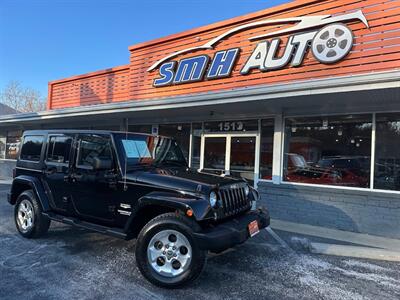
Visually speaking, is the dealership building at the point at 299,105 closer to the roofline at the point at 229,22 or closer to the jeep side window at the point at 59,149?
the roofline at the point at 229,22

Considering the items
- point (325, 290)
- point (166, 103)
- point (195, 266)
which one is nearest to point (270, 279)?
point (325, 290)

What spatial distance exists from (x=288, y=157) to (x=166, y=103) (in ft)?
11.1

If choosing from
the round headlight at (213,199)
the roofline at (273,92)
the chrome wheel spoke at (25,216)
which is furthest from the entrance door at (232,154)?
the round headlight at (213,199)

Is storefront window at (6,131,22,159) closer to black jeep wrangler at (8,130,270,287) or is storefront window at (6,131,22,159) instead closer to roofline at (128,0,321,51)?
roofline at (128,0,321,51)

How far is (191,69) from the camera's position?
32.5 ft

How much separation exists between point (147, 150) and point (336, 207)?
183 inches

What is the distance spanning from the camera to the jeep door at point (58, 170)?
5320 millimetres

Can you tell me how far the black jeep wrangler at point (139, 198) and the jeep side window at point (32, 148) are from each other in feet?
0.07

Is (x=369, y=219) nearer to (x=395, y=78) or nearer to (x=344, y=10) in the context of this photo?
(x=395, y=78)

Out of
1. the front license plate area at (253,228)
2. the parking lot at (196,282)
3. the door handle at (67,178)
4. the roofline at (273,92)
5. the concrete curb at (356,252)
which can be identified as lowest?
the parking lot at (196,282)

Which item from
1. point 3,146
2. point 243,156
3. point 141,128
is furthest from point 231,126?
point 3,146

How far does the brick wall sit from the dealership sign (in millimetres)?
2962

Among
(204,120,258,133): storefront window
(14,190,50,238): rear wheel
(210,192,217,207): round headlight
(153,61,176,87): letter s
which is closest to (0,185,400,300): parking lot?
(14,190,50,238): rear wheel

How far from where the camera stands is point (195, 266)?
3.83 meters
